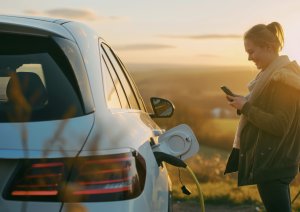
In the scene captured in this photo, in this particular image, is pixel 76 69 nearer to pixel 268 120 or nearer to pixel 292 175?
pixel 268 120

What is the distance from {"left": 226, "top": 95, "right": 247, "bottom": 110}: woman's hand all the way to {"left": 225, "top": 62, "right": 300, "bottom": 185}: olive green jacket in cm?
4

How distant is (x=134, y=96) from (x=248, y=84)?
0.83m

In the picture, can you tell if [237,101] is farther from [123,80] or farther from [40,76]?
[40,76]

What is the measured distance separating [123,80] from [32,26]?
1300 mm

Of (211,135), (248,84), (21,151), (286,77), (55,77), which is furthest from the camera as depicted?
(211,135)

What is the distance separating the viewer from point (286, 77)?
180 inches

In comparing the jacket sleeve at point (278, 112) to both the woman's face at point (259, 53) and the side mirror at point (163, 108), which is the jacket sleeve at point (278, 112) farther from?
the side mirror at point (163, 108)

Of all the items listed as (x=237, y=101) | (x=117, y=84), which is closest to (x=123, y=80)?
(x=117, y=84)

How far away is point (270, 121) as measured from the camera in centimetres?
457

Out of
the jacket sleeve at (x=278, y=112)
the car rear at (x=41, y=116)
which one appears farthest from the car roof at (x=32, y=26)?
the jacket sleeve at (x=278, y=112)

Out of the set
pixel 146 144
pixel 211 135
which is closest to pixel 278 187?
pixel 146 144

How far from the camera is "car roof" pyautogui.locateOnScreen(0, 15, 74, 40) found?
323 centimetres

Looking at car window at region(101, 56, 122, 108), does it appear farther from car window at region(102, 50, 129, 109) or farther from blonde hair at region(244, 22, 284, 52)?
blonde hair at region(244, 22, 284, 52)

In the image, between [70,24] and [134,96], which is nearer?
[70,24]
